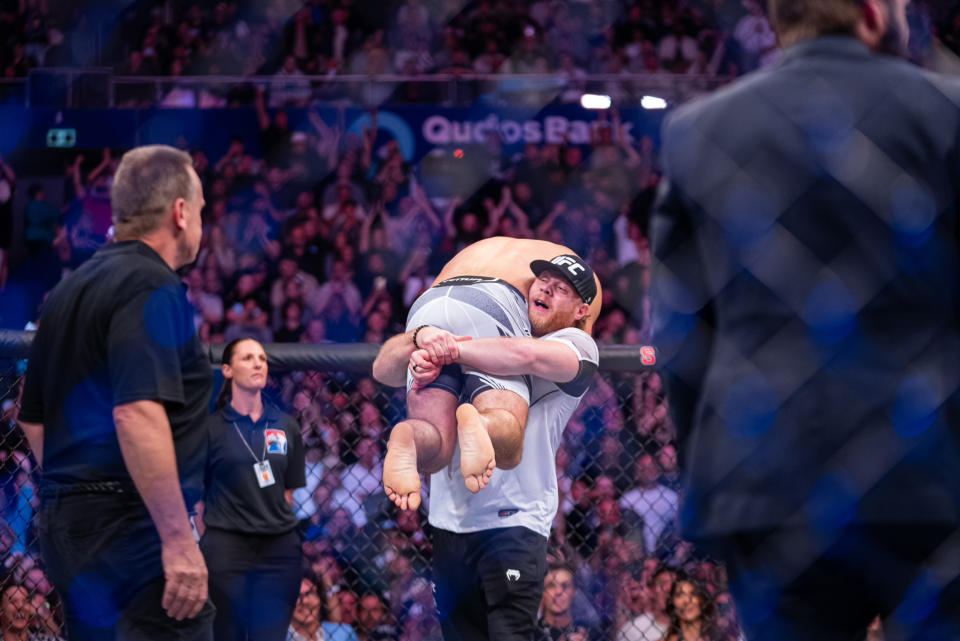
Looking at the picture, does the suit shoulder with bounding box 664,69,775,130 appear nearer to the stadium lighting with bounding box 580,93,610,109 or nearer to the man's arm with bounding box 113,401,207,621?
the man's arm with bounding box 113,401,207,621

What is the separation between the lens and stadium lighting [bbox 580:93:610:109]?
6184mm

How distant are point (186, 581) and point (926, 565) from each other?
1.22m

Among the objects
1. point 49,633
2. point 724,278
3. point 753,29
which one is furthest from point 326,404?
point 753,29

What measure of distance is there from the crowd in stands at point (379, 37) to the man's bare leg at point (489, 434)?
4.80 m

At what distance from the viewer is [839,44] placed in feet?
3.18

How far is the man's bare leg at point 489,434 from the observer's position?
85.7 inches

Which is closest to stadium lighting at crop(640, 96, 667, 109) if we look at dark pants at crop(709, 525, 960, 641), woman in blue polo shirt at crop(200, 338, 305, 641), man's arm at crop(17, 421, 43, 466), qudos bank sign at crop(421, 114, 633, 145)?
qudos bank sign at crop(421, 114, 633, 145)

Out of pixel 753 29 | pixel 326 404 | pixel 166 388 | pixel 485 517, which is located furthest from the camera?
pixel 753 29

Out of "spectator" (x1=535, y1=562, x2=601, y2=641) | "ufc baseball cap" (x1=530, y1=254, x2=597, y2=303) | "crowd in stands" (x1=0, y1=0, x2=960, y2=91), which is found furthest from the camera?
"crowd in stands" (x1=0, y1=0, x2=960, y2=91)

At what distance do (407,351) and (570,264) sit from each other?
18.0 inches

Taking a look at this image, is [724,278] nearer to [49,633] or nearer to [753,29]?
[49,633]

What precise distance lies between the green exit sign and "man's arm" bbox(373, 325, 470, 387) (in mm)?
4184

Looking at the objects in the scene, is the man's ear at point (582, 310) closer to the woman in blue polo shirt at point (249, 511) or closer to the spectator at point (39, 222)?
the woman in blue polo shirt at point (249, 511)

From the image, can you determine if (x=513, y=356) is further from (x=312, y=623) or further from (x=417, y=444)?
(x=312, y=623)
